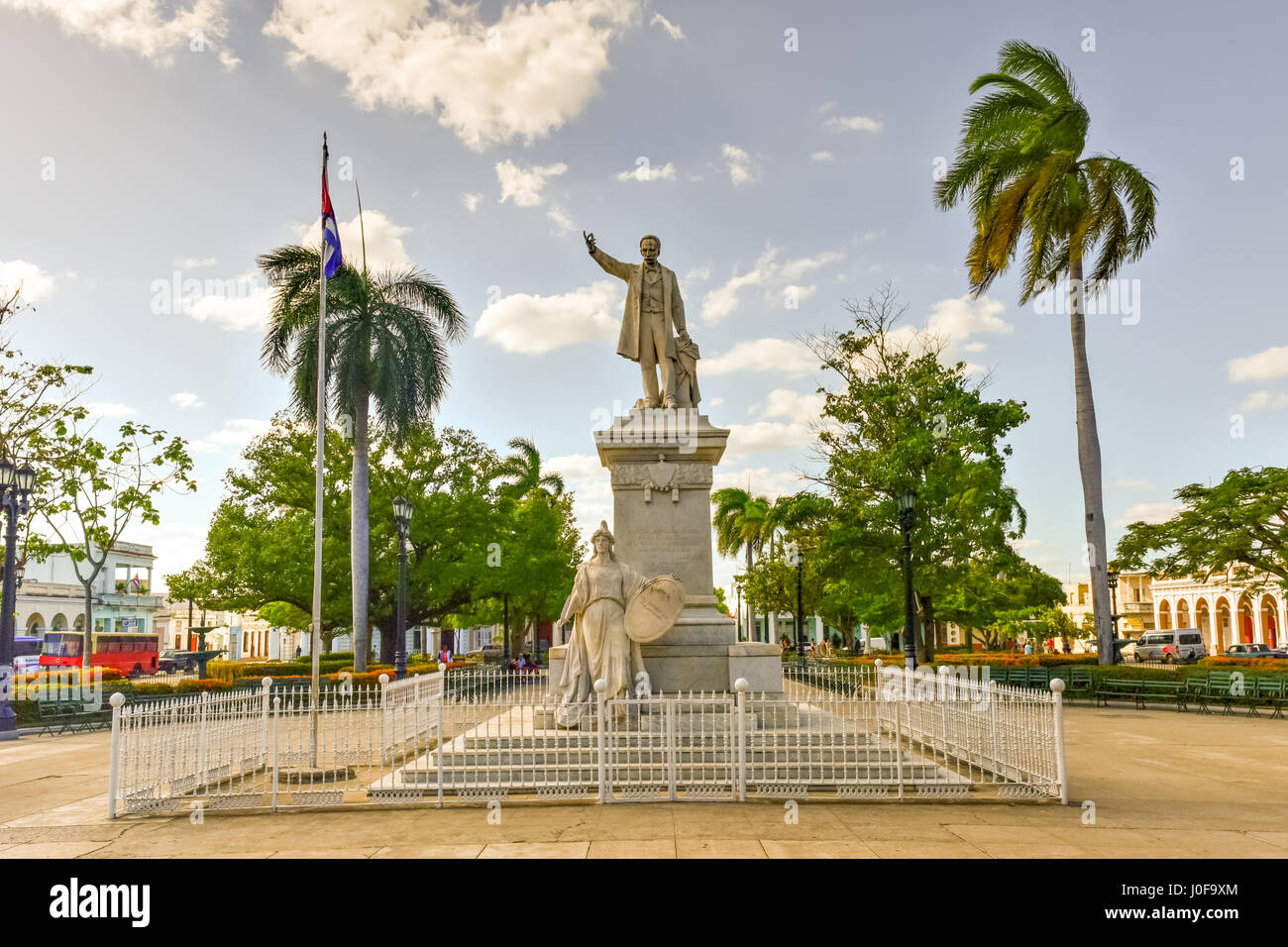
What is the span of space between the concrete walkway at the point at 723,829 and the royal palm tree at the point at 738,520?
3425cm

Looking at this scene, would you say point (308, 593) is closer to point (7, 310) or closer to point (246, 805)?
point (7, 310)

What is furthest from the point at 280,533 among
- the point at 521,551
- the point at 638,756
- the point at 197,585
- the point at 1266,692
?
the point at 1266,692

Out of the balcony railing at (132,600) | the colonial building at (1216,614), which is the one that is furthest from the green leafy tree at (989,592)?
the balcony railing at (132,600)

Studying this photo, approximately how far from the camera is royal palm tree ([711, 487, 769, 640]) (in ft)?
147

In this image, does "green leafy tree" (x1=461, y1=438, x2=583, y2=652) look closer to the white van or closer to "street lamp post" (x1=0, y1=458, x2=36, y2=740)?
"street lamp post" (x1=0, y1=458, x2=36, y2=740)

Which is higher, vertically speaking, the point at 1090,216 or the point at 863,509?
the point at 1090,216

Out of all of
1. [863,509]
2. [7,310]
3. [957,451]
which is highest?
[7,310]

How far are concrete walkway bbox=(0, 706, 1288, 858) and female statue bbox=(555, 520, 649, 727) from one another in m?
1.78

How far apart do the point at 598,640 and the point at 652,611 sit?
71 cm

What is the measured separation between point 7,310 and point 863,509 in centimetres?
2366

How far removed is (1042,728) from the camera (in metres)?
9.03

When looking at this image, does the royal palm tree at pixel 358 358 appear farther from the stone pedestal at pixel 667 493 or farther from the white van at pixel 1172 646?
the white van at pixel 1172 646
